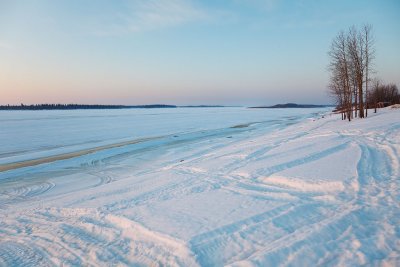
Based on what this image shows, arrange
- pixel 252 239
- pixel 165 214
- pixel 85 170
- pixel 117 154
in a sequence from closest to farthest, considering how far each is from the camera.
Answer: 1. pixel 252 239
2. pixel 165 214
3. pixel 85 170
4. pixel 117 154

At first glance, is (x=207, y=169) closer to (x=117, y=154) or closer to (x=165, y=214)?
(x=165, y=214)

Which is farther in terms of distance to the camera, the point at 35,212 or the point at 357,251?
the point at 35,212

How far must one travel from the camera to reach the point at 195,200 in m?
6.92

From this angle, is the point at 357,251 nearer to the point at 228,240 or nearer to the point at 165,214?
the point at 228,240

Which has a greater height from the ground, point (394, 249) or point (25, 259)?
point (394, 249)

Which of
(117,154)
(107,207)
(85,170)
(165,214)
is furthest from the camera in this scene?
(117,154)

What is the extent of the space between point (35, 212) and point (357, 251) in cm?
704

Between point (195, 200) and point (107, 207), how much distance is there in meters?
2.13

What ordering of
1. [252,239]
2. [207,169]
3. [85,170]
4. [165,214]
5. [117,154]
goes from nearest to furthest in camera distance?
[252,239] → [165,214] → [207,169] → [85,170] → [117,154]

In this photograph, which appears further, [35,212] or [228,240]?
[35,212]

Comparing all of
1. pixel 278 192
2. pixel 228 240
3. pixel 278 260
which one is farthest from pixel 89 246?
pixel 278 192

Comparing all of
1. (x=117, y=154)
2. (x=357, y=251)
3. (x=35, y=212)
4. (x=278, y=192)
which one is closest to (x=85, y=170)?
(x=117, y=154)

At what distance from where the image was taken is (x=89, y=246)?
5082 mm

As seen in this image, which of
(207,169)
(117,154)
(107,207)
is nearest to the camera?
(107,207)
